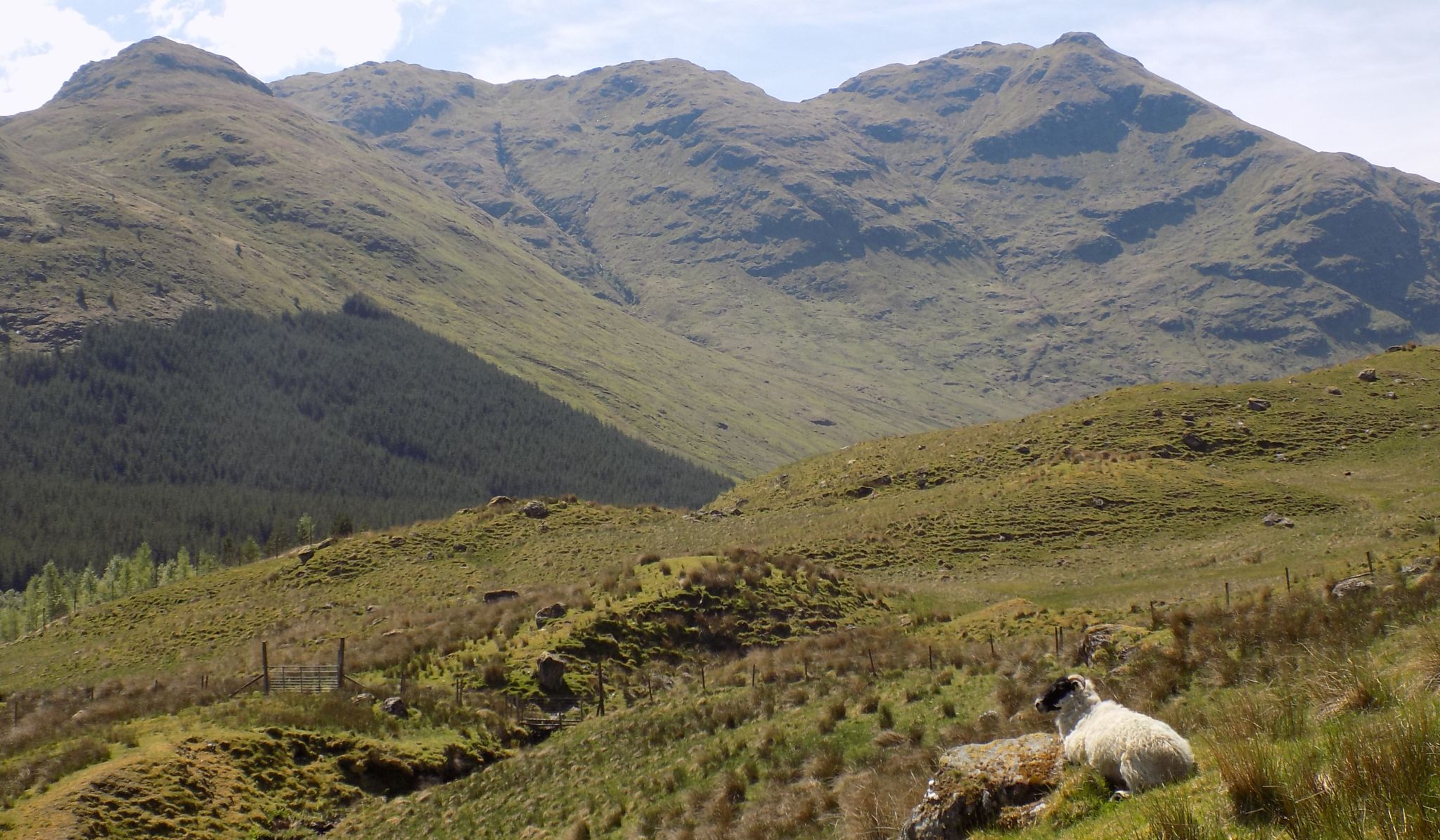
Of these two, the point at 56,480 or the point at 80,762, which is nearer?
the point at 80,762

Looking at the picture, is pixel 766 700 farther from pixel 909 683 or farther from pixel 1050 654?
pixel 1050 654

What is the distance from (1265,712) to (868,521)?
156ft

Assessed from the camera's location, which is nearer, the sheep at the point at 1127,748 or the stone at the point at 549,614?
the sheep at the point at 1127,748

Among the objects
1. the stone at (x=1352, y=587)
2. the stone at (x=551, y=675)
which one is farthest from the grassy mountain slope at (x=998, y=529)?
the stone at (x=1352, y=587)

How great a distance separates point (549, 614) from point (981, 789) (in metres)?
27.7

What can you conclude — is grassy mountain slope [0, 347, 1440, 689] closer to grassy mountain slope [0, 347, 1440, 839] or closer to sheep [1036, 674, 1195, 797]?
grassy mountain slope [0, 347, 1440, 839]

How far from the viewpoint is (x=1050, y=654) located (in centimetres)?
2252

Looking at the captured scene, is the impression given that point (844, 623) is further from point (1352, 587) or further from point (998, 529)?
point (1352, 587)

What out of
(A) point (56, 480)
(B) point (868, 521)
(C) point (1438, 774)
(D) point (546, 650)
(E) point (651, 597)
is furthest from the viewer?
(A) point (56, 480)

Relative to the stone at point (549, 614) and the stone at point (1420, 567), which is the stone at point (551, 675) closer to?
the stone at point (549, 614)

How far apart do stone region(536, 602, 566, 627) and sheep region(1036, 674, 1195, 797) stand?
26929mm

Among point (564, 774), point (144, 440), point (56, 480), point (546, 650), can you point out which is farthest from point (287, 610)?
point (144, 440)

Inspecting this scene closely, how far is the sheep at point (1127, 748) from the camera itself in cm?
953

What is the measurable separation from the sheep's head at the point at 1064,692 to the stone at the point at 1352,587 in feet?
35.8
